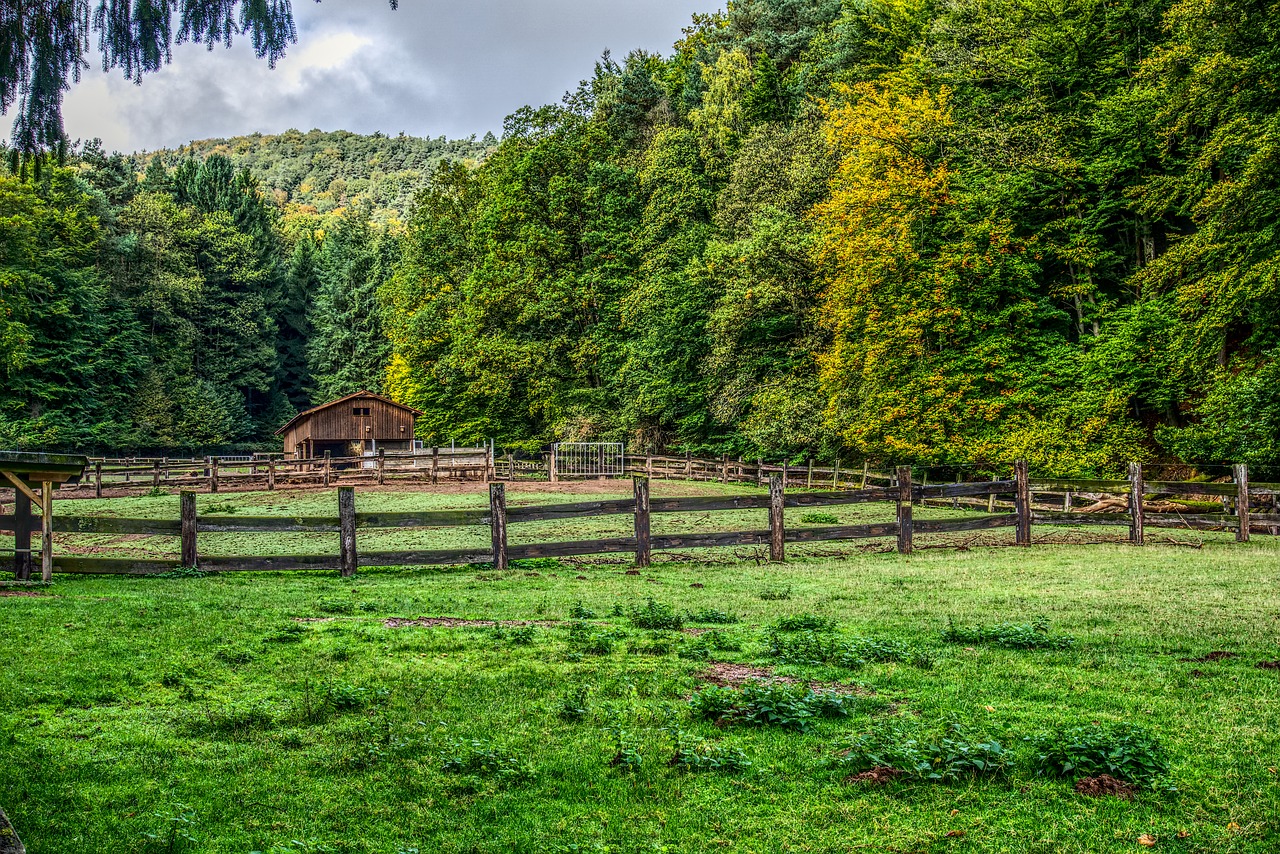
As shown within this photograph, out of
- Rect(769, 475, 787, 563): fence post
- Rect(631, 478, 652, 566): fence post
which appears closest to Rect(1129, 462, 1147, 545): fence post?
Rect(769, 475, 787, 563): fence post

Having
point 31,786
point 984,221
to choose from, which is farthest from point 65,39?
point 984,221

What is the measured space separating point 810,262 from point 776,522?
24719mm

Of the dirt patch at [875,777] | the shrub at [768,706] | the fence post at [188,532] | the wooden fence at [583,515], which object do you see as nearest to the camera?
the dirt patch at [875,777]

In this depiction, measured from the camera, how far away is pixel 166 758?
505 cm

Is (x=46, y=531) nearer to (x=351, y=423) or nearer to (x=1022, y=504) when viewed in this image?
(x=1022, y=504)

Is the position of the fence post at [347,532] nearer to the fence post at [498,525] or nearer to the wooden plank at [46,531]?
the fence post at [498,525]

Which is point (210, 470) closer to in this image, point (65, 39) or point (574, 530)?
point (574, 530)

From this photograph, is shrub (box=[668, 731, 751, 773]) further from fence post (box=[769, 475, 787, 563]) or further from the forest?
fence post (box=[769, 475, 787, 563])

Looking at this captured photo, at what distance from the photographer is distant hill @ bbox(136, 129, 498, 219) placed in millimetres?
155975

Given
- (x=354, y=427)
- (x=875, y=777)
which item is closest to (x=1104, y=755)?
(x=875, y=777)

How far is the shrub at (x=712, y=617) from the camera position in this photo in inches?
378

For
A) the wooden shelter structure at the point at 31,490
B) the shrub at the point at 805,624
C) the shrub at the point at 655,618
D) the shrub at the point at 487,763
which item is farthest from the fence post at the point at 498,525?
the shrub at the point at 487,763

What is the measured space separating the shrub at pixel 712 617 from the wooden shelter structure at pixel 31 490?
25.5 ft

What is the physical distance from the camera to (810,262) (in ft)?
124
